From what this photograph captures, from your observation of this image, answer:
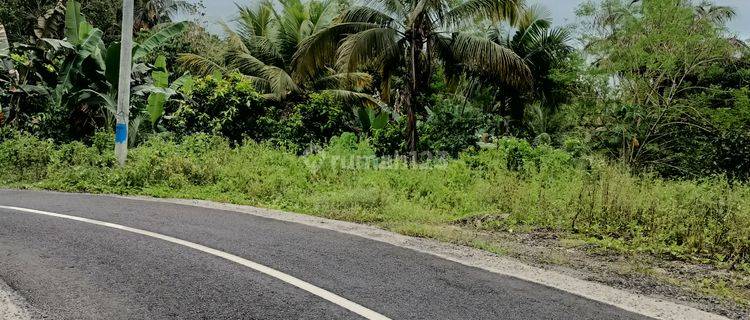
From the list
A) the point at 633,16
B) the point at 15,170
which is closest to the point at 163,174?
the point at 15,170

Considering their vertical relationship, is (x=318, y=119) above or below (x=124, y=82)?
below

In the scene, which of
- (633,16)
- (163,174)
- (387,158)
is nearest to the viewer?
(163,174)

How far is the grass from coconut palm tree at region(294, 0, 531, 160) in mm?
2500

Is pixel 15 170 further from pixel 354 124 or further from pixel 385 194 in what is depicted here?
pixel 354 124

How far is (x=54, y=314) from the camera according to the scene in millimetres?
3965

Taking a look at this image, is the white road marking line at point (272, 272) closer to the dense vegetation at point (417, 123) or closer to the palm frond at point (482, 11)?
the dense vegetation at point (417, 123)

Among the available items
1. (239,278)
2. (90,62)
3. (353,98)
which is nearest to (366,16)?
(353,98)

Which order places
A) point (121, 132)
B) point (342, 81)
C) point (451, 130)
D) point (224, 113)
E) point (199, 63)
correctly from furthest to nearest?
point (199, 63) < point (342, 81) < point (224, 113) < point (451, 130) < point (121, 132)

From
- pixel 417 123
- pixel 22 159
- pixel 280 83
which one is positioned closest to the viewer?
pixel 22 159

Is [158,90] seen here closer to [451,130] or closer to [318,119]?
[318,119]

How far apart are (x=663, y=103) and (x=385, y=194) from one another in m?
12.4

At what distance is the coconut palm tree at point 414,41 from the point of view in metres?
15.1

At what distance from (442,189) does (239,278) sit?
6.45 meters

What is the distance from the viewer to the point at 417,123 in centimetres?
1714
